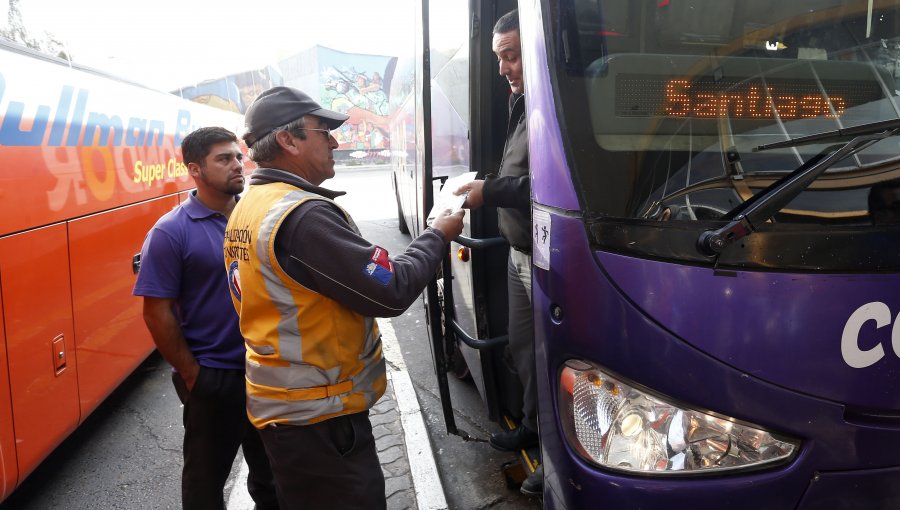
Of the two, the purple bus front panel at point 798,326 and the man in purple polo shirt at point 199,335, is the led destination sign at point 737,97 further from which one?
the man in purple polo shirt at point 199,335

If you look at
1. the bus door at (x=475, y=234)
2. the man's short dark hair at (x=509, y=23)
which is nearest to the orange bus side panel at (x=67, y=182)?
the bus door at (x=475, y=234)

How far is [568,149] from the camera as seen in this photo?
161 cm

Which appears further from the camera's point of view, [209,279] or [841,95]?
[209,279]

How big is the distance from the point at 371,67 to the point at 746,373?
45014mm

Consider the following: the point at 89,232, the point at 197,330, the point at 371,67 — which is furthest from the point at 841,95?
the point at 371,67

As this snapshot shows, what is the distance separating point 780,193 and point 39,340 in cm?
310

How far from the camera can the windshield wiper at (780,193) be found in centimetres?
132

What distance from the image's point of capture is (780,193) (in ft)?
4.30

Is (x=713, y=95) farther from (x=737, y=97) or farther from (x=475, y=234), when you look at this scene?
(x=475, y=234)

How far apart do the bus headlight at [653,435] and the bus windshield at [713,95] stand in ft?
1.47

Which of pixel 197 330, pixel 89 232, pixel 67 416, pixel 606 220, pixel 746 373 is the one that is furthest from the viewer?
pixel 89 232

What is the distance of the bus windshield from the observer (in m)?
1.51

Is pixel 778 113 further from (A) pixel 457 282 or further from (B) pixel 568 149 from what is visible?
(A) pixel 457 282

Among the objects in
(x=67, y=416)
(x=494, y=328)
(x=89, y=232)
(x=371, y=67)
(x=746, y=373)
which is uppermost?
(x=371, y=67)
